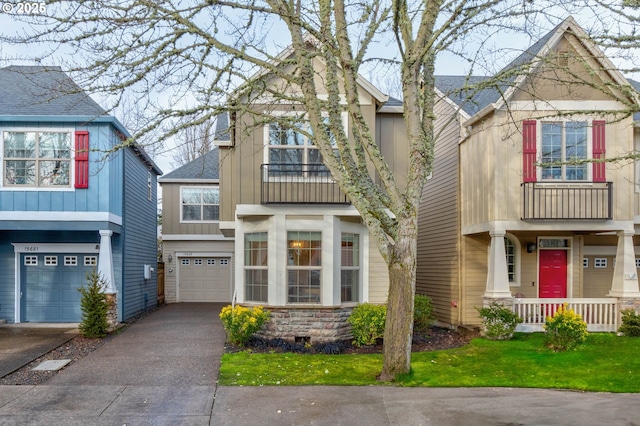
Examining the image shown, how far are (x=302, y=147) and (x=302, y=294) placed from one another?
319cm

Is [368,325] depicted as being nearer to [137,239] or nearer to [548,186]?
[548,186]

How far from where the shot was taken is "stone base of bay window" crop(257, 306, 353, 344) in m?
10.8

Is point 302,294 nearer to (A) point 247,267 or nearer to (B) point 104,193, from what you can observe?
(A) point 247,267

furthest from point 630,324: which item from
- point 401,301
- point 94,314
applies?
point 94,314

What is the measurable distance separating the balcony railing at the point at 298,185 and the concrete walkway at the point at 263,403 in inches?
157

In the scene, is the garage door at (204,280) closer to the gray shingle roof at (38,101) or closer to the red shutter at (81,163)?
the red shutter at (81,163)

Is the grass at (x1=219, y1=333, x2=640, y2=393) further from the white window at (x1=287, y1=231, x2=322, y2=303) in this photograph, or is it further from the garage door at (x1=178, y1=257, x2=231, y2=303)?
the garage door at (x1=178, y1=257, x2=231, y2=303)

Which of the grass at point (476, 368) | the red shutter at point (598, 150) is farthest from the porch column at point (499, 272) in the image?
the red shutter at point (598, 150)

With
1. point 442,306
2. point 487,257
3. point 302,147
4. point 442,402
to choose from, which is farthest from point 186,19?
point 442,306

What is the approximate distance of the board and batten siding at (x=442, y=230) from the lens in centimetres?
1370

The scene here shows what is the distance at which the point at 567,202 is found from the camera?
1161 cm

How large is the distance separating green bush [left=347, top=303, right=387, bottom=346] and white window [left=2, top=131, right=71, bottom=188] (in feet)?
25.0

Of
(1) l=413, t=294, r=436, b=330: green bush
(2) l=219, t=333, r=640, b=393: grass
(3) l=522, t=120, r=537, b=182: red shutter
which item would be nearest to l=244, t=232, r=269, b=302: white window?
(2) l=219, t=333, r=640, b=393: grass

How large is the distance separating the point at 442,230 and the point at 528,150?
12.1 feet
